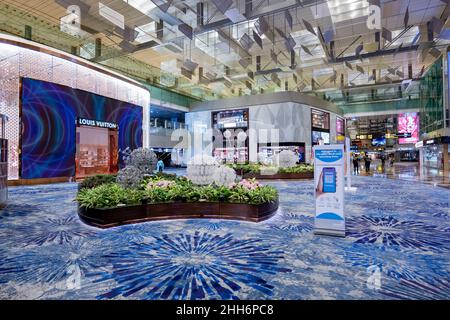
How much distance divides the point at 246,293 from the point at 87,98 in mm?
14418

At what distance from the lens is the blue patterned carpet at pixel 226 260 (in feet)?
7.87

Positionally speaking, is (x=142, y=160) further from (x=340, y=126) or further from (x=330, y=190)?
(x=340, y=126)

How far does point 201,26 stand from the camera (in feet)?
37.8

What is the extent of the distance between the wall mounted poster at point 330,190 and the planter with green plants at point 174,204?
1257 mm

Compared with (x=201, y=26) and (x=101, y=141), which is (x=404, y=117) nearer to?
(x=201, y=26)

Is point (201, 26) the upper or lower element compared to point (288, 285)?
upper

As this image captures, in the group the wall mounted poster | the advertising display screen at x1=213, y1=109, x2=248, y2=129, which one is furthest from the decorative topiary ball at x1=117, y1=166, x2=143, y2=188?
the advertising display screen at x1=213, y1=109, x2=248, y2=129

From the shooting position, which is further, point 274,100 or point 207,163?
point 274,100

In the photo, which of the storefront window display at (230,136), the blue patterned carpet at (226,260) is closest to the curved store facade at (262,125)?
the storefront window display at (230,136)

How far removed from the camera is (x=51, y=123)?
12.4 metres

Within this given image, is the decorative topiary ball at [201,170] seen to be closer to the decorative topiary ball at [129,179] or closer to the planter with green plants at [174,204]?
the planter with green plants at [174,204]
